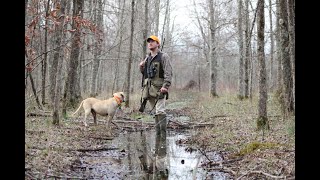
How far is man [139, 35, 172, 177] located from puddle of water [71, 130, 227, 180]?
1.63 feet

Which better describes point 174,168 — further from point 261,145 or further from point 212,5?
point 212,5

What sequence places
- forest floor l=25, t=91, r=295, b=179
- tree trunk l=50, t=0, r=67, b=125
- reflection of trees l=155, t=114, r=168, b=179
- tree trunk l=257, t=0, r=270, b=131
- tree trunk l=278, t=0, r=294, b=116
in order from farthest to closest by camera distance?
tree trunk l=278, t=0, r=294, b=116 < tree trunk l=50, t=0, r=67, b=125 < tree trunk l=257, t=0, r=270, b=131 < reflection of trees l=155, t=114, r=168, b=179 < forest floor l=25, t=91, r=295, b=179

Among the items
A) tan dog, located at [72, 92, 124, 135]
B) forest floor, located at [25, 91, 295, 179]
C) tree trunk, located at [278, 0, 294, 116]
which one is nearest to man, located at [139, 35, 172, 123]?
forest floor, located at [25, 91, 295, 179]

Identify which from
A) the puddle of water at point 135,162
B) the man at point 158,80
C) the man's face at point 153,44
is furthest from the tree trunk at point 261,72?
the man's face at point 153,44

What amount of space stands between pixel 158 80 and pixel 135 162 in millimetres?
2214

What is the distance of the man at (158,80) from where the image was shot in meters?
7.64

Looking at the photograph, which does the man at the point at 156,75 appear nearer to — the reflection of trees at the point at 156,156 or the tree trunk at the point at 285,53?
the reflection of trees at the point at 156,156

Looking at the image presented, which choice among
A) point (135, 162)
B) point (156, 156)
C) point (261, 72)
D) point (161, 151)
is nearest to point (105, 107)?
point (161, 151)

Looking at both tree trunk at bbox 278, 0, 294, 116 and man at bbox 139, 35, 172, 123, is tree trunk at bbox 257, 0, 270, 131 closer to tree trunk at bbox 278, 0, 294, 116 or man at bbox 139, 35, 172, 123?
tree trunk at bbox 278, 0, 294, 116

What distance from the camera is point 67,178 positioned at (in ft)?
16.1

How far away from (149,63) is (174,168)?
2806mm

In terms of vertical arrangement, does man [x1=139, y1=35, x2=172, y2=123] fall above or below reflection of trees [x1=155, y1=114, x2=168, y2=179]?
above

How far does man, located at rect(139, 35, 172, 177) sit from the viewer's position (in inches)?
301
